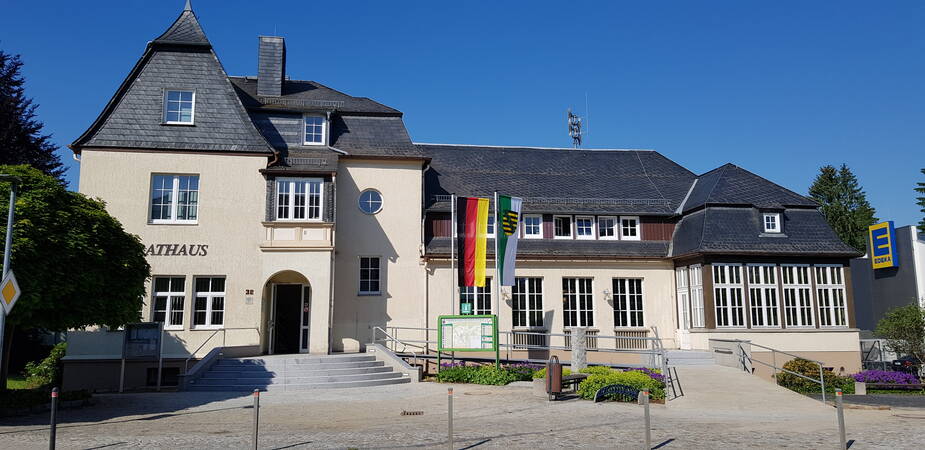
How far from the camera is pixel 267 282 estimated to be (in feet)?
75.2

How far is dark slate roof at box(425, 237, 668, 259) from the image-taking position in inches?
1017

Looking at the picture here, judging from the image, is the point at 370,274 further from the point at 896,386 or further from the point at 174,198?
the point at 896,386

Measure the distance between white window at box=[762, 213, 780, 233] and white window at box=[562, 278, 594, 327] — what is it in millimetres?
7226

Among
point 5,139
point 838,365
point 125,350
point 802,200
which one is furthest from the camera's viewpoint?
point 5,139

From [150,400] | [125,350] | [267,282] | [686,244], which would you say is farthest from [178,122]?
[686,244]

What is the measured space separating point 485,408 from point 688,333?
1337 centimetres

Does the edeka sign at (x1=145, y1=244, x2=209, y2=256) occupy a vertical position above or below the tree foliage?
above

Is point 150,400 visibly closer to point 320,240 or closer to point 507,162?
point 320,240

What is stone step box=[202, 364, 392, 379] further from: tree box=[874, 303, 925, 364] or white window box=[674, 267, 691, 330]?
tree box=[874, 303, 925, 364]

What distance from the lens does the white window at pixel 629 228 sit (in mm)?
27672

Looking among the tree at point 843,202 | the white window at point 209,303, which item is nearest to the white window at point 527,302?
the white window at point 209,303

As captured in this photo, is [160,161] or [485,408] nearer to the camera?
[485,408]

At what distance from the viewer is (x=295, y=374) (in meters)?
19.2

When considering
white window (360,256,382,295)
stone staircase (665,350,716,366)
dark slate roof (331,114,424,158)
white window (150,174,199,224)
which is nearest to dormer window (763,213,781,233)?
stone staircase (665,350,716,366)
